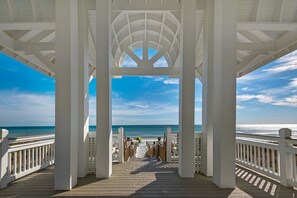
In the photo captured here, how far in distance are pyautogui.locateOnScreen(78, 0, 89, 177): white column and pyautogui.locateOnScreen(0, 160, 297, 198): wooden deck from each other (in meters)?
0.45

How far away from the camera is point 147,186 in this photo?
13.4ft

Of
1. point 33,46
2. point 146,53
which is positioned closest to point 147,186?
point 146,53

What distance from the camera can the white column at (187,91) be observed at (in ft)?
15.9

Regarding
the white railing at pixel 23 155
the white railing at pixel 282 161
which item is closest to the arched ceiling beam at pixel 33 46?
the white railing at pixel 23 155

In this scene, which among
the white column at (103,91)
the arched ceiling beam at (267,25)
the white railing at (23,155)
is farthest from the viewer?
the arched ceiling beam at (267,25)

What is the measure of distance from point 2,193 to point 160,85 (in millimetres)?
38269

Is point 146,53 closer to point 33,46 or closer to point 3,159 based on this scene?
point 33,46

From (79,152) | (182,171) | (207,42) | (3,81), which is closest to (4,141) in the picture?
(79,152)

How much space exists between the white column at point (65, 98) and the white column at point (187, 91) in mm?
2381

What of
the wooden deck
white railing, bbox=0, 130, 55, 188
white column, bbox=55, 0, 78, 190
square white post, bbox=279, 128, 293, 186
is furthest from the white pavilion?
white railing, bbox=0, 130, 55, 188

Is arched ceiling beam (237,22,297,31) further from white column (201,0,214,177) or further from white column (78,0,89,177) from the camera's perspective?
white column (78,0,89,177)

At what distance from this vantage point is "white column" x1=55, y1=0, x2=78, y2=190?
3904mm

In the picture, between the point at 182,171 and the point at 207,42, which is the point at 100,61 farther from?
the point at 182,171

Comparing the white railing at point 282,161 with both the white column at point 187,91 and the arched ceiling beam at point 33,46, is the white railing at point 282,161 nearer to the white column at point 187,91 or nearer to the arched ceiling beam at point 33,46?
the white column at point 187,91
